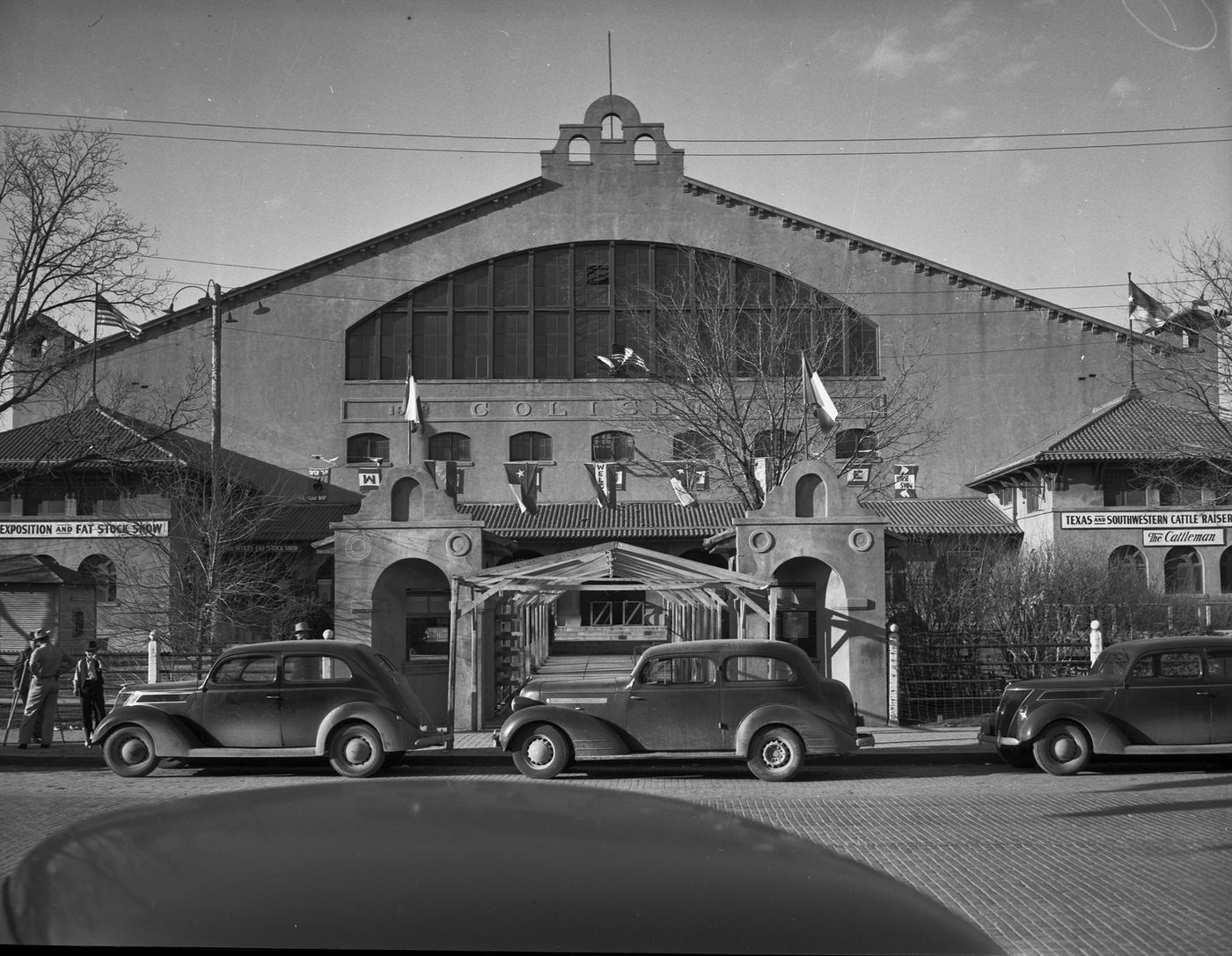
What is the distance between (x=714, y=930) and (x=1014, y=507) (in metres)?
43.2

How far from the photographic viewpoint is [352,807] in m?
2.18

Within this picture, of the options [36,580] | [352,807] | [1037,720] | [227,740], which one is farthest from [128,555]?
[352,807]

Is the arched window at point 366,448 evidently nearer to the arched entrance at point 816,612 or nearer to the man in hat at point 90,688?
the arched entrance at point 816,612

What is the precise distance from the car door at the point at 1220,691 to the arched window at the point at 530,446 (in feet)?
110

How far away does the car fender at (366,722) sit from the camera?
13.7 metres

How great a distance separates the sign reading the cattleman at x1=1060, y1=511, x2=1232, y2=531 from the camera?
120ft

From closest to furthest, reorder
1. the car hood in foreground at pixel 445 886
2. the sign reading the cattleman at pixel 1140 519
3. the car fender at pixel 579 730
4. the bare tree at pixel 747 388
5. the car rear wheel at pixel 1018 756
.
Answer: the car hood in foreground at pixel 445 886 → the car fender at pixel 579 730 → the car rear wheel at pixel 1018 756 → the bare tree at pixel 747 388 → the sign reading the cattleman at pixel 1140 519

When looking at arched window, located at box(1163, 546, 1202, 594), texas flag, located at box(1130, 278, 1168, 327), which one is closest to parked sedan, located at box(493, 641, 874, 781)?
texas flag, located at box(1130, 278, 1168, 327)

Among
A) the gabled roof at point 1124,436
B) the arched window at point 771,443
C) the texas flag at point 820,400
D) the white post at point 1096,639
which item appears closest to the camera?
the white post at point 1096,639

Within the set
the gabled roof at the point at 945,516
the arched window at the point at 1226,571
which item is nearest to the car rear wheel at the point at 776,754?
the gabled roof at the point at 945,516

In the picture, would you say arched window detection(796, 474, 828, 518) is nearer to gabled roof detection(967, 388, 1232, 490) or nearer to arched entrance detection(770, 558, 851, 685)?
arched entrance detection(770, 558, 851, 685)

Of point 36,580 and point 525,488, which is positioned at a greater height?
point 525,488

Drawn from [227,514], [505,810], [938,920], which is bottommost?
[938,920]

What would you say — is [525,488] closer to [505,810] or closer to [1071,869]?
[1071,869]
